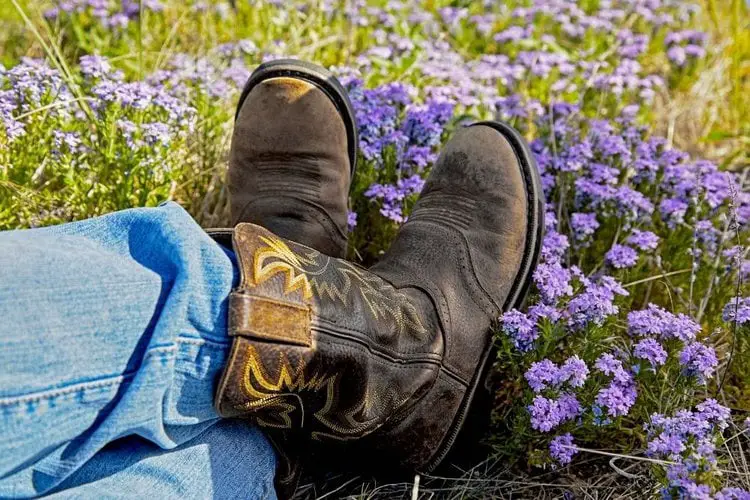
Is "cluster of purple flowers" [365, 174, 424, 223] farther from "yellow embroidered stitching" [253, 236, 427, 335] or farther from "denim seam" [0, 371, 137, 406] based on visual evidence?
"denim seam" [0, 371, 137, 406]

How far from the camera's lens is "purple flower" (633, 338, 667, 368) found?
1.66m

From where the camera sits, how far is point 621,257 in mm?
2041

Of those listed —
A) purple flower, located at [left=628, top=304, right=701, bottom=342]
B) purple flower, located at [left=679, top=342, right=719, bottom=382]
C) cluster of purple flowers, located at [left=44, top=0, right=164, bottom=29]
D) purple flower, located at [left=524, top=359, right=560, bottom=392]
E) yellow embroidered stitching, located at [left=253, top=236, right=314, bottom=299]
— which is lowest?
purple flower, located at [left=524, top=359, right=560, bottom=392]

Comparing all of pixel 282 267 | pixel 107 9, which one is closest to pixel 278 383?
pixel 282 267

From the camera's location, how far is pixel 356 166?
2.35 meters

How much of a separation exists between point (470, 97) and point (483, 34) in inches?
41.3

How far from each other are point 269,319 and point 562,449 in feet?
2.29

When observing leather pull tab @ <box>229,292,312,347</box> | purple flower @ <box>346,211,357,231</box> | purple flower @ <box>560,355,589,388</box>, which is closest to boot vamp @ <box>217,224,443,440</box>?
leather pull tab @ <box>229,292,312,347</box>

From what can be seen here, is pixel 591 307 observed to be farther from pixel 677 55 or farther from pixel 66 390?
pixel 677 55

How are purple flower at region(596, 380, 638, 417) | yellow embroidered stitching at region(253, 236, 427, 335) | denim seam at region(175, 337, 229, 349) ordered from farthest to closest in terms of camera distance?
purple flower at region(596, 380, 638, 417), yellow embroidered stitching at region(253, 236, 427, 335), denim seam at region(175, 337, 229, 349)

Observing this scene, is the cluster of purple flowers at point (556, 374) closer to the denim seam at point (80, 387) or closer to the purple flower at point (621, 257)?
the purple flower at point (621, 257)

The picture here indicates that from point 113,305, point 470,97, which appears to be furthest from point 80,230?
point 470,97

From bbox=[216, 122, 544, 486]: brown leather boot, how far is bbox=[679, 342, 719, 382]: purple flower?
404mm

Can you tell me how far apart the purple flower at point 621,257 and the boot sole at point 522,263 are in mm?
200
